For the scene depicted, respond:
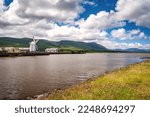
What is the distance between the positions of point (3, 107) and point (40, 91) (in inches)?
812

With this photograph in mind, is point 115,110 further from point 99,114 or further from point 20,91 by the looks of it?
point 20,91

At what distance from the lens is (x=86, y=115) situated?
43.5 ft

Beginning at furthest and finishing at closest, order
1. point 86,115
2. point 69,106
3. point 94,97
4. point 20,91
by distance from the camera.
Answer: point 20,91 < point 94,97 < point 69,106 < point 86,115

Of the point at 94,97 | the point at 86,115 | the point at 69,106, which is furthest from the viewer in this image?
the point at 94,97

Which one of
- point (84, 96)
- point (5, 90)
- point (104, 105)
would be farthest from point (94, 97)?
point (5, 90)

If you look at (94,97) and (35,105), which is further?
(94,97)

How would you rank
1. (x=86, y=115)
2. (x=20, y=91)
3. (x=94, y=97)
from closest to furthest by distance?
(x=86, y=115)
(x=94, y=97)
(x=20, y=91)

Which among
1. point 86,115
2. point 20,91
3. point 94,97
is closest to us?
point 86,115

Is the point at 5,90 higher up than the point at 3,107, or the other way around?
the point at 3,107

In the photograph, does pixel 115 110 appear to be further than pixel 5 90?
No

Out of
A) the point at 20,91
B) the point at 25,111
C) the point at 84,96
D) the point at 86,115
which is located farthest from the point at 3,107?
the point at 20,91

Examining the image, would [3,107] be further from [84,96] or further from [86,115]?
[84,96]

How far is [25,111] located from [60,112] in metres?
1.91

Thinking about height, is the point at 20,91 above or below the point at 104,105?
below
